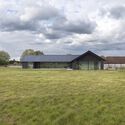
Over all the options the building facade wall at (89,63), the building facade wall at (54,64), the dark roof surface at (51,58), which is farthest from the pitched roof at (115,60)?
the building facade wall at (89,63)

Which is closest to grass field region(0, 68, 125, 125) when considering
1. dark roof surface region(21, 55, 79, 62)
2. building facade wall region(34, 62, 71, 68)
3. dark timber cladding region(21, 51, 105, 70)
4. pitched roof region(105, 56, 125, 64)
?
dark timber cladding region(21, 51, 105, 70)

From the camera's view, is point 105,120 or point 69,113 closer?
point 105,120

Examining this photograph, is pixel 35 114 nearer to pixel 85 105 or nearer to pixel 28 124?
pixel 28 124

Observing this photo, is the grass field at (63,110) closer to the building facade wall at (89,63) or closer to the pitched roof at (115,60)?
the building facade wall at (89,63)

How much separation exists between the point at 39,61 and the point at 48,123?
7179cm

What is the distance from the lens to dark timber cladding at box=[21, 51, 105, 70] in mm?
77688

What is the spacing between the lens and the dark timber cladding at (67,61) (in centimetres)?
7769

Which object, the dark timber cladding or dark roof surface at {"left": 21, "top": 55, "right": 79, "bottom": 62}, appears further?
dark roof surface at {"left": 21, "top": 55, "right": 79, "bottom": 62}

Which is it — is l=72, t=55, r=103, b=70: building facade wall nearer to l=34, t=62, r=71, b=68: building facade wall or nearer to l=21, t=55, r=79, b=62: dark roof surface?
l=21, t=55, r=79, b=62: dark roof surface

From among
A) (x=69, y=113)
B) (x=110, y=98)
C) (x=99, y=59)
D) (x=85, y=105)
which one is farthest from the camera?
(x=99, y=59)

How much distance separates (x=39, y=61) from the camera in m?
83.2

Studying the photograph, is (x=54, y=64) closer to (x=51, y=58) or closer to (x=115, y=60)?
(x=51, y=58)

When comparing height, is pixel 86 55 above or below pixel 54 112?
above

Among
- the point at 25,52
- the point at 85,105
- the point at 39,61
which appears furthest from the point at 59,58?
the point at 85,105
